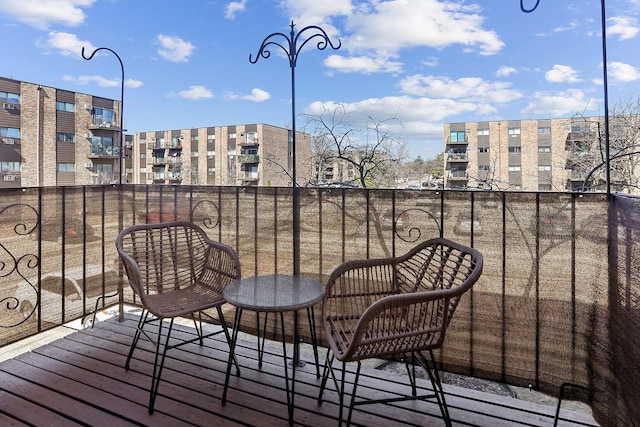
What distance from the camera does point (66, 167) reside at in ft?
78.8

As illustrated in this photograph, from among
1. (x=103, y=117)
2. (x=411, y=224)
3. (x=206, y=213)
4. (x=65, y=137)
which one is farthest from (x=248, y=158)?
(x=411, y=224)

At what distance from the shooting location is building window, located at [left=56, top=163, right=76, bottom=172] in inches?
931

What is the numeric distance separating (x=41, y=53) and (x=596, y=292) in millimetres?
15316

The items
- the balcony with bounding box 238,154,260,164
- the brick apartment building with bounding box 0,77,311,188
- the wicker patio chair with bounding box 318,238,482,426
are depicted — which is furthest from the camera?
the balcony with bounding box 238,154,260,164

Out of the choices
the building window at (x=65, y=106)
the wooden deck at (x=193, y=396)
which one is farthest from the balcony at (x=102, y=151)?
the wooden deck at (x=193, y=396)

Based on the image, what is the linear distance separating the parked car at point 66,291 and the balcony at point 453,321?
2cm

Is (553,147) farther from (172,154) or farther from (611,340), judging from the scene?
(172,154)

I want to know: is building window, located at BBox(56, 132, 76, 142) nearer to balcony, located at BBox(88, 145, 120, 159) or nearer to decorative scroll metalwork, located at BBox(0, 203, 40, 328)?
balcony, located at BBox(88, 145, 120, 159)

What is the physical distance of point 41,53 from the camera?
11914mm

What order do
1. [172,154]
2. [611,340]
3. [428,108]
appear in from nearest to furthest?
[611,340], [428,108], [172,154]

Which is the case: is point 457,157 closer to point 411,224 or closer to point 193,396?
point 411,224

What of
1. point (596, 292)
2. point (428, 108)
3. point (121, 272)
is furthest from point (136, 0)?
point (428, 108)

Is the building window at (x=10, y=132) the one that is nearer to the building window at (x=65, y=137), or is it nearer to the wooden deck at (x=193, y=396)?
the building window at (x=65, y=137)

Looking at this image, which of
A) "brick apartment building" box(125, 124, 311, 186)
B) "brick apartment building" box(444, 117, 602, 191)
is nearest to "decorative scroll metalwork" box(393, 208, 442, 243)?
"brick apartment building" box(444, 117, 602, 191)
